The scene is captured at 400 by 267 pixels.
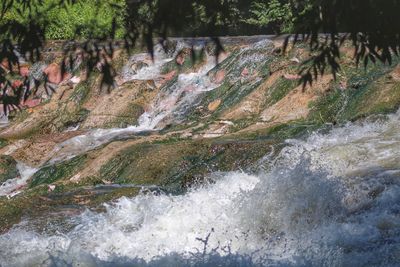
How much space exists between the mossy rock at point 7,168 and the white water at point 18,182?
7 cm

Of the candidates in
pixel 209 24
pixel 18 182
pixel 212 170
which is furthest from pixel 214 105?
pixel 209 24

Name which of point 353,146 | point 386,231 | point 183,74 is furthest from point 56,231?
point 183,74

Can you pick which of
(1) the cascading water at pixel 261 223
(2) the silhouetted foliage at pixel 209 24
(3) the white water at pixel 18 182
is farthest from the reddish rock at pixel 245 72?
(2) the silhouetted foliage at pixel 209 24

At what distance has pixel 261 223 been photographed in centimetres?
838

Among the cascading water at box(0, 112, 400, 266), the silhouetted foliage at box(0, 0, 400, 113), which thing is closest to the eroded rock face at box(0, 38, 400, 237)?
the cascading water at box(0, 112, 400, 266)

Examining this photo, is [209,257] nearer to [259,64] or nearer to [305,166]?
[305,166]

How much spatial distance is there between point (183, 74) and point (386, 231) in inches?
415

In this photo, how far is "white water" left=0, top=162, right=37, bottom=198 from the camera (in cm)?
1284

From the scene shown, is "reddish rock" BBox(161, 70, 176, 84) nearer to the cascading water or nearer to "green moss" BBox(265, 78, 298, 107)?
"green moss" BBox(265, 78, 298, 107)

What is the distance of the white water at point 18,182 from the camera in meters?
12.8

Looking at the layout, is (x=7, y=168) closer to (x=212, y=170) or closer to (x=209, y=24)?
(x=212, y=170)

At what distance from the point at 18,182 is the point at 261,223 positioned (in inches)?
240

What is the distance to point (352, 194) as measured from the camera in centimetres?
852

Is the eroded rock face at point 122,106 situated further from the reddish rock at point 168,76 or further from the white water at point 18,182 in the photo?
the white water at point 18,182
